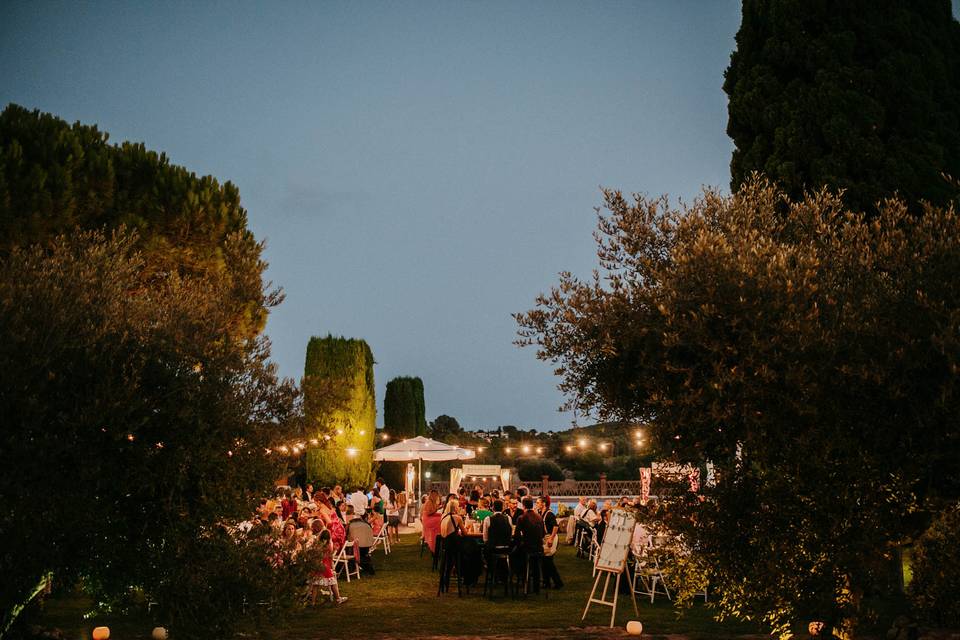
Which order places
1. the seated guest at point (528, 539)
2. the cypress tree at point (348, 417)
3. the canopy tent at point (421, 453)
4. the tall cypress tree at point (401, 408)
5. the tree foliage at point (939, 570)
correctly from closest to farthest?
the tree foliage at point (939, 570) < the seated guest at point (528, 539) < the canopy tent at point (421, 453) < the cypress tree at point (348, 417) < the tall cypress tree at point (401, 408)

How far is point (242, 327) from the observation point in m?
7.60

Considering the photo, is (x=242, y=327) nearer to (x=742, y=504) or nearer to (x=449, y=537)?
(x=742, y=504)

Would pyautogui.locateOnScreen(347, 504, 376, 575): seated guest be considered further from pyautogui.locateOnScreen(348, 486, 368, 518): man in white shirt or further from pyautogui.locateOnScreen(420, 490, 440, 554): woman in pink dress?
pyautogui.locateOnScreen(348, 486, 368, 518): man in white shirt

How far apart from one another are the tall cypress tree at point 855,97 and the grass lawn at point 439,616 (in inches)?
264

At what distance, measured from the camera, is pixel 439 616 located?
35.9 ft

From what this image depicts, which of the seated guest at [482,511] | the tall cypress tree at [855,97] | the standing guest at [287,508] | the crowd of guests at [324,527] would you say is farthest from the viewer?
the seated guest at [482,511]

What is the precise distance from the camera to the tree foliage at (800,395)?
223 inches

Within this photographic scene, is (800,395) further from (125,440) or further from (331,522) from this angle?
(331,522)

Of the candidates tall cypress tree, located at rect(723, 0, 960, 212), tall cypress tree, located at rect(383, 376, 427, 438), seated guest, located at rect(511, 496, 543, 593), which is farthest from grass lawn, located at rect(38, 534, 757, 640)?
tall cypress tree, located at rect(383, 376, 427, 438)

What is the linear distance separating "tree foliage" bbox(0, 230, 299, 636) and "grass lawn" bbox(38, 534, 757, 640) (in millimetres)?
3698

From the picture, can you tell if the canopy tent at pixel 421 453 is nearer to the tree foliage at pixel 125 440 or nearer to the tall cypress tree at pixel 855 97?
the tall cypress tree at pixel 855 97

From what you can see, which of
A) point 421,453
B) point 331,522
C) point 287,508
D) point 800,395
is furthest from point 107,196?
point 421,453

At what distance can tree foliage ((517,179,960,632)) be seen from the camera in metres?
5.66

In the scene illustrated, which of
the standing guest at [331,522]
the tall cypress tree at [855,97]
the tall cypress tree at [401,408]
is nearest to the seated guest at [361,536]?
the standing guest at [331,522]
